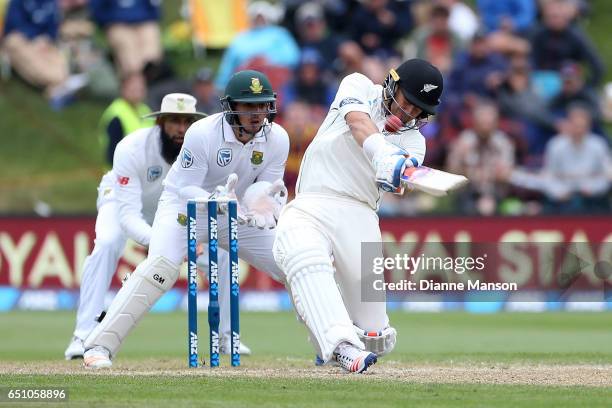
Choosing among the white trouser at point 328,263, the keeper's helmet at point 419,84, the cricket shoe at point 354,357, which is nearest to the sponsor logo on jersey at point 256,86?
the white trouser at point 328,263

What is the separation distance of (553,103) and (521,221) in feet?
7.60

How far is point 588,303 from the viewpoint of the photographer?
15852 millimetres

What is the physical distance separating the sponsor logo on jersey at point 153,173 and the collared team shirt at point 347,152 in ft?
7.31

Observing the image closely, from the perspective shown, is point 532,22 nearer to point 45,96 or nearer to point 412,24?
point 412,24

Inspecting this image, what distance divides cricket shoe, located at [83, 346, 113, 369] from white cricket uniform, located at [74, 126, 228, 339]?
1.10 meters

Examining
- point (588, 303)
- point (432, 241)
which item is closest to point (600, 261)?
point (588, 303)

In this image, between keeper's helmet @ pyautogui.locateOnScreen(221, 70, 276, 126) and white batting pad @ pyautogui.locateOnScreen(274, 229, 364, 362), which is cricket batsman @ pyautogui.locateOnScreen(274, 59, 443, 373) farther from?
keeper's helmet @ pyautogui.locateOnScreen(221, 70, 276, 126)

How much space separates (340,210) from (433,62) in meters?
10.3

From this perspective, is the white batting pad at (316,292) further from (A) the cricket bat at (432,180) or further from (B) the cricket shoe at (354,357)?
(A) the cricket bat at (432,180)

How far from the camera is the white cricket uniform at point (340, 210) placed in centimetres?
837

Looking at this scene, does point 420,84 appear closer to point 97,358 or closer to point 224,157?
point 224,157

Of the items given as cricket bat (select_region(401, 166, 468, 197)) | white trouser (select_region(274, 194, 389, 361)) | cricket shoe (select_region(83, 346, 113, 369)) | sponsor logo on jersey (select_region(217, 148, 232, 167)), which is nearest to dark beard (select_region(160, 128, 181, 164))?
sponsor logo on jersey (select_region(217, 148, 232, 167))

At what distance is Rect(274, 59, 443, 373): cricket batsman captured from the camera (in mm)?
8172

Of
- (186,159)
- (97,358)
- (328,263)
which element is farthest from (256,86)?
(97,358)
